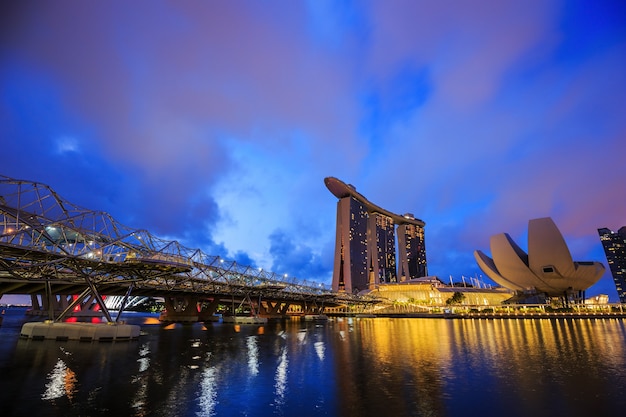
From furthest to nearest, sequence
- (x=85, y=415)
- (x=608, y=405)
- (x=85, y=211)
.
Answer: (x=85, y=211), (x=608, y=405), (x=85, y=415)

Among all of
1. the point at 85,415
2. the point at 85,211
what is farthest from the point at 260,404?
the point at 85,211

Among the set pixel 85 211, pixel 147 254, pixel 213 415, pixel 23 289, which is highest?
pixel 85 211

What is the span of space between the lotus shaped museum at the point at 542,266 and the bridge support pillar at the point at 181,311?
322ft

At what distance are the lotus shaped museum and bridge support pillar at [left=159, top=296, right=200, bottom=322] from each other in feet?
322

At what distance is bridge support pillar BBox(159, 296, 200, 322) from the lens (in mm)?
81625

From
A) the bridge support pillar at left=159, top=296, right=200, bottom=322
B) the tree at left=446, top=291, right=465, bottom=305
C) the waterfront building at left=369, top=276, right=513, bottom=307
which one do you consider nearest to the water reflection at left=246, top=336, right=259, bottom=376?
the bridge support pillar at left=159, top=296, right=200, bottom=322

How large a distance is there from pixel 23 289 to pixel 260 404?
58.8 metres

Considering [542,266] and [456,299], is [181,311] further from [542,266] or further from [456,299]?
[542,266]

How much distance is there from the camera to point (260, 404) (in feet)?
40.4

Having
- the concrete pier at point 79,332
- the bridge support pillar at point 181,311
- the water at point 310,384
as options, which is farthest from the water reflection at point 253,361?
the bridge support pillar at point 181,311

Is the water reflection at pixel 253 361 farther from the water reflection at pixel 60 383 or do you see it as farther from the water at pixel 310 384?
the water reflection at pixel 60 383

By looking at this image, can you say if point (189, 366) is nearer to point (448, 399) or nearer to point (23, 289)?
point (448, 399)

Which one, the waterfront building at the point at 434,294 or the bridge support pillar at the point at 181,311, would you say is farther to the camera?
the waterfront building at the point at 434,294

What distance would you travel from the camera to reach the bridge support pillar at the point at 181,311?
8162 cm
